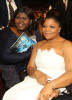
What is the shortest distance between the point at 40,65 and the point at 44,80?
0.23 m

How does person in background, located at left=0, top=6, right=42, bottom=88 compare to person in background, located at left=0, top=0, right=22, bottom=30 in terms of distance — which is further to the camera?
person in background, located at left=0, top=0, right=22, bottom=30

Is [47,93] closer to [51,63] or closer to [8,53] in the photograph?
[51,63]

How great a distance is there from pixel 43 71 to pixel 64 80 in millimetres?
322

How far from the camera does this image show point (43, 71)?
6.60 ft

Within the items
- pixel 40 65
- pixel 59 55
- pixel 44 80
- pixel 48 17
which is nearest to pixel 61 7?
pixel 48 17

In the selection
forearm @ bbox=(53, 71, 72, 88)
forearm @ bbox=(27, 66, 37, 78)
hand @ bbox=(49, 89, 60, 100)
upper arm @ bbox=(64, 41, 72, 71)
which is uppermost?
upper arm @ bbox=(64, 41, 72, 71)

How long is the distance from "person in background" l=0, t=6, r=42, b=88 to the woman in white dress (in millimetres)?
324

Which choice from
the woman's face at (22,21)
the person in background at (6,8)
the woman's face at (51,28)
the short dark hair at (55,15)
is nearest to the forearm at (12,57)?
the woman's face at (22,21)

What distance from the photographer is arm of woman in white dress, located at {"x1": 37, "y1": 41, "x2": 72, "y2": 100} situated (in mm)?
1723

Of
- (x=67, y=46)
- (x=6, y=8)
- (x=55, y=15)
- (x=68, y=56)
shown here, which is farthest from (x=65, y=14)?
(x=6, y=8)

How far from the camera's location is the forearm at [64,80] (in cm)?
175

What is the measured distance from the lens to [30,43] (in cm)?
246

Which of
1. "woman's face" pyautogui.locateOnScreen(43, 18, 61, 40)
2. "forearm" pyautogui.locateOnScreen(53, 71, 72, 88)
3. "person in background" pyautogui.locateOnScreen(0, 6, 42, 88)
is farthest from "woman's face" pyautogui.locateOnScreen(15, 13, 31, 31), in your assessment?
"forearm" pyautogui.locateOnScreen(53, 71, 72, 88)

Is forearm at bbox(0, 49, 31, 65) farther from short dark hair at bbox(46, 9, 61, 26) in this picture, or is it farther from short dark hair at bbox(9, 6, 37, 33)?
short dark hair at bbox(46, 9, 61, 26)
